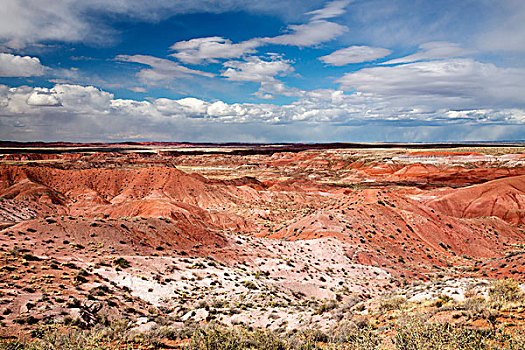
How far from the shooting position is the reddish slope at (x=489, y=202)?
51.4 metres

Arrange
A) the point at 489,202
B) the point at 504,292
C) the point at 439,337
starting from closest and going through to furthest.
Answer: the point at 439,337 → the point at 504,292 → the point at 489,202

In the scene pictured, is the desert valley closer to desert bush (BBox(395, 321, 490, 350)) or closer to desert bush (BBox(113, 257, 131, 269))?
desert bush (BBox(113, 257, 131, 269))

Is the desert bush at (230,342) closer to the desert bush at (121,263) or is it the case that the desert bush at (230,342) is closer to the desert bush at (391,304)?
the desert bush at (391,304)

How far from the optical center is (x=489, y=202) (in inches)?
2108

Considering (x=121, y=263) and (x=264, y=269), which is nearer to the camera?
(x=121, y=263)

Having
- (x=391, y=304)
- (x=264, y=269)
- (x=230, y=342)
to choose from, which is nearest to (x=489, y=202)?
(x=264, y=269)

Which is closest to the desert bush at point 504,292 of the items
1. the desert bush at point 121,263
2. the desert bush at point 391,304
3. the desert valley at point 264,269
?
the desert valley at point 264,269

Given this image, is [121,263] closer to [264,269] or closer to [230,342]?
[264,269]

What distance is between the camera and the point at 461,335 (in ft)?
25.6

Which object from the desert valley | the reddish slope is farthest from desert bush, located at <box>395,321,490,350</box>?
the reddish slope

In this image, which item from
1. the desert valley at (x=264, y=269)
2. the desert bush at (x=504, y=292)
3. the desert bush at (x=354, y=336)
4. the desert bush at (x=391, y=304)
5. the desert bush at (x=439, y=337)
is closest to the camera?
the desert bush at (x=439, y=337)

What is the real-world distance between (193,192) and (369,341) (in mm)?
55792

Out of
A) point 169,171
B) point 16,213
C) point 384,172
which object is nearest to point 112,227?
point 16,213

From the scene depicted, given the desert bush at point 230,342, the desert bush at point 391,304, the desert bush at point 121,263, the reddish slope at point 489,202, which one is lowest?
the reddish slope at point 489,202
